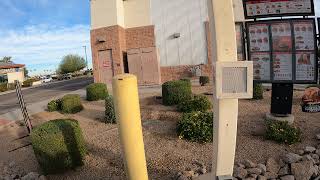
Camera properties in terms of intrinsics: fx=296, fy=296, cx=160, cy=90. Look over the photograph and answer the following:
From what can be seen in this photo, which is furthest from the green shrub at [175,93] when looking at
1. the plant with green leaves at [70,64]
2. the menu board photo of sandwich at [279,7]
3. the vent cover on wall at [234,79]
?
the plant with green leaves at [70,64]

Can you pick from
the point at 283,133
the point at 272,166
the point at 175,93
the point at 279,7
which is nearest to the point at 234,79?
the point at 272,166

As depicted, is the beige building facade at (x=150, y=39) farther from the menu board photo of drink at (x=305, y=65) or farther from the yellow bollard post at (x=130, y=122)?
the yellow bollard post at (x=130, y=122)

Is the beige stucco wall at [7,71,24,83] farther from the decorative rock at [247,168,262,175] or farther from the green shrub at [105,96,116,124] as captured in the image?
the decorative rock at [247,168,262,175]

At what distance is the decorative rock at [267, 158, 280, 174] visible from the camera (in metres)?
5.23

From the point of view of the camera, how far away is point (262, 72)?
680 centimetres

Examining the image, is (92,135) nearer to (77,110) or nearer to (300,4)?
(77,110)

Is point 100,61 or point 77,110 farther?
point 100,61

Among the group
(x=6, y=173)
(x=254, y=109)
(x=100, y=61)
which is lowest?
(x=6, y=173)

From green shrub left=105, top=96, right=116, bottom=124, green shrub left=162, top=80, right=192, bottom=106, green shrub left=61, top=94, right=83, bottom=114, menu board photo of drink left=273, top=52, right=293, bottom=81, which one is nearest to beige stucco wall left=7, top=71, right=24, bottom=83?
green shrub left=61, top=94, right=83, bottom=114

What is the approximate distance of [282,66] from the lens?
21.8ft

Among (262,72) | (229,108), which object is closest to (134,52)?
(262,72)

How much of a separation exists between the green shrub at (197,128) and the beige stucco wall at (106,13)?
13778 mm

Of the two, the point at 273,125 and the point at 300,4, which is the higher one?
the point at 300,4

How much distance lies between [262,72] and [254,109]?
8.08 ft
